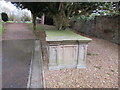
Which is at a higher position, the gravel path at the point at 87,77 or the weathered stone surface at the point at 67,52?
the weathered stone surface at the point at 67,52

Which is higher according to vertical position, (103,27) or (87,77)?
(103,27)

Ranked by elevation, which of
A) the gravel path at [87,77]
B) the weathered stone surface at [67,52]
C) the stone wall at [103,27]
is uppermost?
the stone wall at [103,27]

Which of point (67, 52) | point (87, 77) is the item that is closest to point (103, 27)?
point (67, 52)

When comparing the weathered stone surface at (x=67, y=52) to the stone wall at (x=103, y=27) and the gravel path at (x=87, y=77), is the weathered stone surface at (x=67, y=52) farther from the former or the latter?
the stone wall at (x=103, y=27)

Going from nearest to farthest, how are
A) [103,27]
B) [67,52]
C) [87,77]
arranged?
1. [87,77]
2. [67,52]
3. [103,27]

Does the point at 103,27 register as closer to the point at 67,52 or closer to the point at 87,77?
the point at 67,52

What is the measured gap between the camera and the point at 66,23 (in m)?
4.97

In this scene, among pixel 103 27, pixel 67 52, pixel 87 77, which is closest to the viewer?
pixel 87 77

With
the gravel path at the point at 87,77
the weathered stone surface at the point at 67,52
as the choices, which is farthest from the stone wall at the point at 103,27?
the weathered stone surface at the point at 67,52

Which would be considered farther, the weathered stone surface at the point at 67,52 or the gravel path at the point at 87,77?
the weathered stone surface at the point at 67,52

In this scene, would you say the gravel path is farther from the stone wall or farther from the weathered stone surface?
the stone wall

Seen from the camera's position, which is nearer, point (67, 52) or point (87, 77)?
point (87, 77)

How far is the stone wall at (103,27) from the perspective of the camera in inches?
236

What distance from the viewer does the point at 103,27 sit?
718cm
